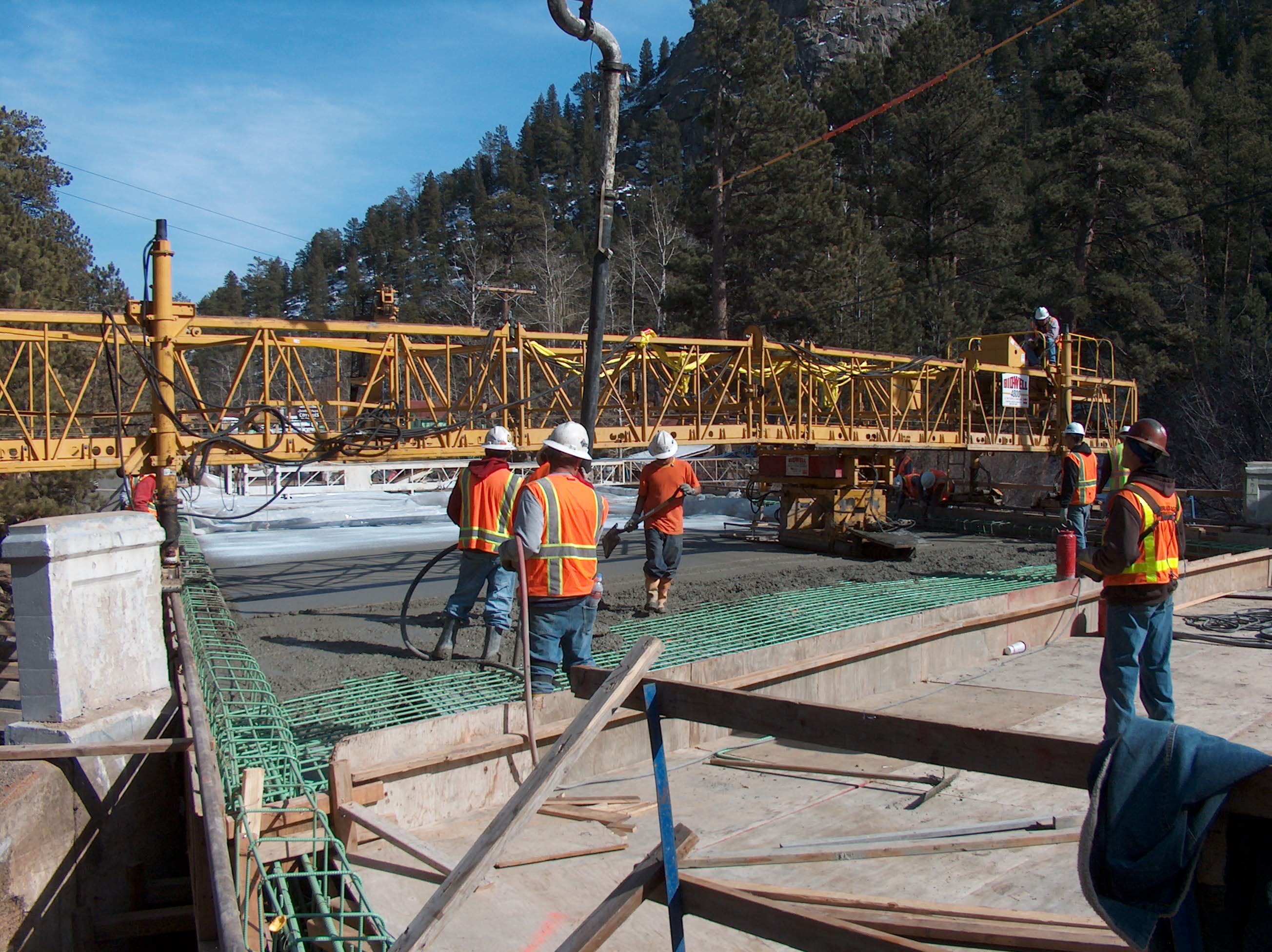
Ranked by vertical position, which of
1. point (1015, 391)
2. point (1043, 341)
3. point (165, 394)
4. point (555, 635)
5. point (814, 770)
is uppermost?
point (1043, 341)

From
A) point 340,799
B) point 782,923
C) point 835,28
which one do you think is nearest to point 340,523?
point 340,799

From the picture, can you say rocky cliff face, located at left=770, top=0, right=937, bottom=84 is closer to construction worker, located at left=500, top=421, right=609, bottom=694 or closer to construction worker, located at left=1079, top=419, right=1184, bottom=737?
construction worker, located at left=1079, top=419, right=1184, bottom=737

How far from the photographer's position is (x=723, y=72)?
34.0 metres

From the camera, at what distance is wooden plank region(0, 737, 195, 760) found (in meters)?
4.89

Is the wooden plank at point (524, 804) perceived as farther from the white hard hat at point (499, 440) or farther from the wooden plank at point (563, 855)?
the white hard hat at point (499, 440)

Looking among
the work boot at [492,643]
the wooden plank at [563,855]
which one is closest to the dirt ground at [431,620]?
the work boot at [492,643]

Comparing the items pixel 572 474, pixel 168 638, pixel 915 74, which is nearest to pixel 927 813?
pixel 572 474

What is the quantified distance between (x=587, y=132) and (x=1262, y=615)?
88759 mm

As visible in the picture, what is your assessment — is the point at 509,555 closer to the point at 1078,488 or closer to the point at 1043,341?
the point at 1078,488

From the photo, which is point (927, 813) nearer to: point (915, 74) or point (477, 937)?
point (477, 937)

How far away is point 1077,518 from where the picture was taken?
1234 centimetres

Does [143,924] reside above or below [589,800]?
below

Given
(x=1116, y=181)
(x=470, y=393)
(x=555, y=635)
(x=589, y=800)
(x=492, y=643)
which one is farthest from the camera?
(x=1116, y=181)

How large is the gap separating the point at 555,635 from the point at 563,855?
5.35ft
